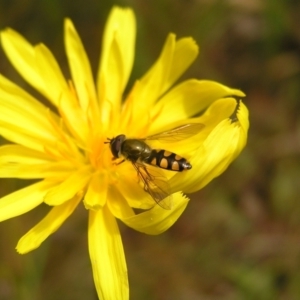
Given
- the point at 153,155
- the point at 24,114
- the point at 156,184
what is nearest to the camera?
the point at 156,184

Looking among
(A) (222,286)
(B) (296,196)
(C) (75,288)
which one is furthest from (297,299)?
(C) (75,288)

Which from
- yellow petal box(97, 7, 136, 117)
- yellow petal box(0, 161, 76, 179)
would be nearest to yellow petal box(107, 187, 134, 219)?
yellow petal box(0, 161, 76, 179)

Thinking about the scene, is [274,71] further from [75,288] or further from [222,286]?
[75,288]

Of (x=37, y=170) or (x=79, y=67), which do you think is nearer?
(x=37, y=170)

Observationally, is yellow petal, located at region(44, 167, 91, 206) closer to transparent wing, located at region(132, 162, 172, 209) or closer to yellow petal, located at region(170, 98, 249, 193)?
transparent wing, located at region(132, 162, 172, 209)

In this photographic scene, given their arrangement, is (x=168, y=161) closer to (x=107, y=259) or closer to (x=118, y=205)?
(x=118, y=205)

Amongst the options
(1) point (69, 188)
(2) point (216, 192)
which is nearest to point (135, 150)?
(1) point (69, 188)
